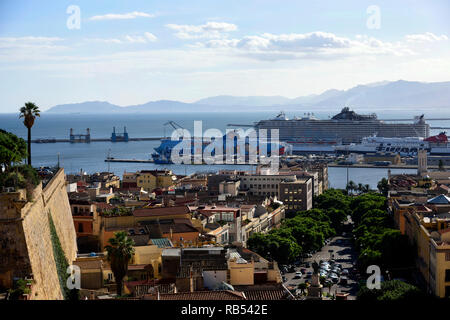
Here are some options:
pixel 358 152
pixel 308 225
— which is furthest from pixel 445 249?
pixel 358 152

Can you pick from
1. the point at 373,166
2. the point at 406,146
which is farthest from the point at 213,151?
the point at 406,146

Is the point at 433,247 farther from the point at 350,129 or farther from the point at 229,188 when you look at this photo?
the point at 350,129

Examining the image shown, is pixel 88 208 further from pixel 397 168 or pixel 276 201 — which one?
pixel 397 168

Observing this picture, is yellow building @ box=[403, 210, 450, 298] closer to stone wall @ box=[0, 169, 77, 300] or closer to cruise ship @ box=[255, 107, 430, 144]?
stone wall @ box=[0, 169, 77, 300]

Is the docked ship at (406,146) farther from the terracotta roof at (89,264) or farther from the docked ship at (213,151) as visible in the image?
the terracotta roof at (89,264)

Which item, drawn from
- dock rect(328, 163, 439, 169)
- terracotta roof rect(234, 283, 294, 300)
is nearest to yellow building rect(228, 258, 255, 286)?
terracotta roof rect(234, 283, 294, 300)

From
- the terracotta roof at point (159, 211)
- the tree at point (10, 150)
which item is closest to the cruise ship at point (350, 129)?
the terracotta roof at point (159, 211)
